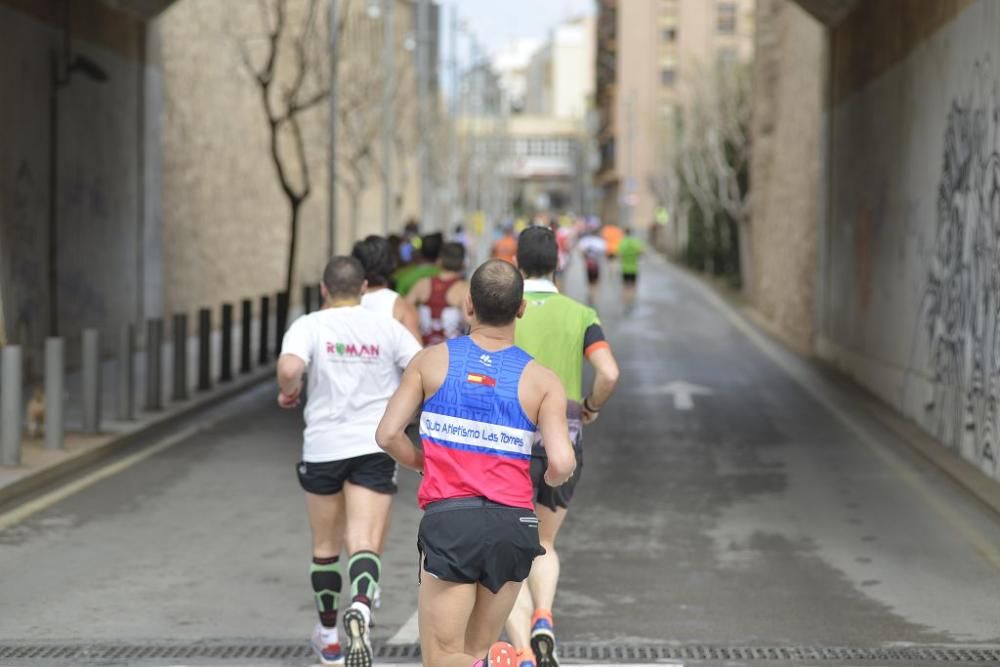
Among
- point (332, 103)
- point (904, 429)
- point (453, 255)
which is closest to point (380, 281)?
point (453, 255)

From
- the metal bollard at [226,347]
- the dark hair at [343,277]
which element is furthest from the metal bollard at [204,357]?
the dark hair at [343,277]

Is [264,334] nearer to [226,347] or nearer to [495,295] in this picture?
[226,347]

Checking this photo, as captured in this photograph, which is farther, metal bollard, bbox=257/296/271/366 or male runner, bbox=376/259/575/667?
metal bollard, bbox=257/296/271/366

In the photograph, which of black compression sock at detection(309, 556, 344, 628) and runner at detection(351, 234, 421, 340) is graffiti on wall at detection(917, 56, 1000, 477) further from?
black compression sock at detection(309, 556, 344, 628)

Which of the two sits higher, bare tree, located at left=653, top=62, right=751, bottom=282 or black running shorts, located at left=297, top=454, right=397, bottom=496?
bare tree, located at left=653, top=62, right=751, bottom=282

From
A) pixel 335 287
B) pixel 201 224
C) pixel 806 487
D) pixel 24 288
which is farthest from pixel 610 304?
pixel 335 287

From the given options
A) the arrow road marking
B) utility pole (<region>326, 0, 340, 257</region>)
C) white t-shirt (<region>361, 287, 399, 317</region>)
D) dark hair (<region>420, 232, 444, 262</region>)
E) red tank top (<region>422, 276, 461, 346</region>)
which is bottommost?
the arrow road marking

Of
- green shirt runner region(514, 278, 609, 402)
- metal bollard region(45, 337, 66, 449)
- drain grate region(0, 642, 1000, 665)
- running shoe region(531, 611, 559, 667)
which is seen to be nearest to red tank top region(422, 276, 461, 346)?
metal bollard region(45, 337, 66, 449)

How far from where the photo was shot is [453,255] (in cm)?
1412

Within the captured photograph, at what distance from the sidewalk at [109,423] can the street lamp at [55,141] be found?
3.18 feet

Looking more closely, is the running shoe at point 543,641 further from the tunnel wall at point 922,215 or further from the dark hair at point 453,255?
the dark hair at point 453,255

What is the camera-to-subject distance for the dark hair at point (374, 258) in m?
8.38

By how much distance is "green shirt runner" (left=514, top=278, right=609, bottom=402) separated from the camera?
7.12m

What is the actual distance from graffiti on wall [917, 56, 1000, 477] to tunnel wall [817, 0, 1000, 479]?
0.02 meters
